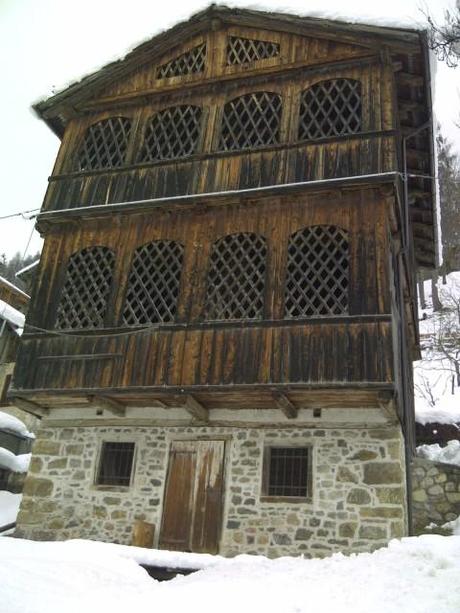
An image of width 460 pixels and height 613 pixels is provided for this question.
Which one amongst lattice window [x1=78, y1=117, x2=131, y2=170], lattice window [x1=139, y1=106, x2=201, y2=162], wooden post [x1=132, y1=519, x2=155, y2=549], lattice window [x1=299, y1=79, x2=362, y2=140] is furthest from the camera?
lattice window [x1=78, y1=117, x2=131, y2=170]

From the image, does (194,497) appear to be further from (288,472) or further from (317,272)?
(317,272)

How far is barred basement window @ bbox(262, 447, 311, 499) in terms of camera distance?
9.88 metres

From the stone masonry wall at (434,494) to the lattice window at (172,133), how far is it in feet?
26.5

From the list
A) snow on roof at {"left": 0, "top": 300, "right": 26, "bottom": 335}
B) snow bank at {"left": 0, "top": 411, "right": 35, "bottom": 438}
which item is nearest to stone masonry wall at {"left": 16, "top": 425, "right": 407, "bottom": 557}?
snow bank at {"left": 0, "top": 411, "right": 35, "bottom": 438}

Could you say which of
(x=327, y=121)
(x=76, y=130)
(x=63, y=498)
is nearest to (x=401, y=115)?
(x=327, y=121)

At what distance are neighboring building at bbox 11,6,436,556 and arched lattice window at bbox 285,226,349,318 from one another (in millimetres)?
51

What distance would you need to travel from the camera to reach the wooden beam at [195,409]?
10176mm

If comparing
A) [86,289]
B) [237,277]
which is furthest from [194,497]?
[86,289]

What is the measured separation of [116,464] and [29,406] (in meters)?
2.04

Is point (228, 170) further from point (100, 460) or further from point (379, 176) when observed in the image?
point (100, 460)

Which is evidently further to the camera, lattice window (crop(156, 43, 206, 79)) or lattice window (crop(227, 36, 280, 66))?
lattice window (crop(156, 43, 206, 79))

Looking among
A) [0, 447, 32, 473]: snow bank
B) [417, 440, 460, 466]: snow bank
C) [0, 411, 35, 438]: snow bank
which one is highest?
[0, 411, 35, 438]: snow bank

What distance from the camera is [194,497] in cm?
1023

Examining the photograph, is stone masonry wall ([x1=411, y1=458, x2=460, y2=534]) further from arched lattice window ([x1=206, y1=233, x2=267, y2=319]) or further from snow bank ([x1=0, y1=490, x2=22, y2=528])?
snow bank ([x1=0, y1=490, x2=22, y2=528])
